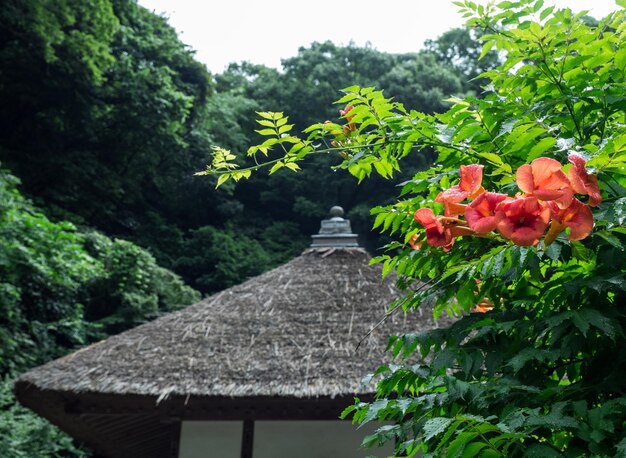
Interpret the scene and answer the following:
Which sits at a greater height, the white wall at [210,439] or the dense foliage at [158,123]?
the dense foliage at [158,123]

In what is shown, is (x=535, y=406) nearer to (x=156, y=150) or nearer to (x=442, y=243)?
(x=442, y=243)

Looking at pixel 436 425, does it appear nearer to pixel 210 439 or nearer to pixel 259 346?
pixel 259 346

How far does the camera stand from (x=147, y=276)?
1264 centimetres

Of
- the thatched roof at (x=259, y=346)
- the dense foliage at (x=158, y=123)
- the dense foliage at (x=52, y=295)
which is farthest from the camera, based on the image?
the dense foliage at (x=158, y=123)

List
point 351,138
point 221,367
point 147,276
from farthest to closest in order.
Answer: point 147,276 → point 221,367 → point 351,138

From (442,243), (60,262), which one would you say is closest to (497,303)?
(442,243)

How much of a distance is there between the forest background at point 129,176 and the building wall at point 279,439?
3360 mm

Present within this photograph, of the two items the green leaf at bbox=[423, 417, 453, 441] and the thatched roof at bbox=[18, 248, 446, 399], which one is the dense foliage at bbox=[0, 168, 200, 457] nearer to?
the thatched roof at bbox=[18, 248, 446, 399]

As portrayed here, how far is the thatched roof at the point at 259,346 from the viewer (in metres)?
5.16

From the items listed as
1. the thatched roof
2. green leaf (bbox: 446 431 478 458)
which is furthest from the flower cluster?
the thatched roof

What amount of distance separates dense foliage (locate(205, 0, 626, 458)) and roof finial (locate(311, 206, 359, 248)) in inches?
245

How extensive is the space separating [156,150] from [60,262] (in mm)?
8626

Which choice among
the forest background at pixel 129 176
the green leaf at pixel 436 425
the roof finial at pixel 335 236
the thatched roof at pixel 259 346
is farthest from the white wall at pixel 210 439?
the green leaf at pixel 436 425

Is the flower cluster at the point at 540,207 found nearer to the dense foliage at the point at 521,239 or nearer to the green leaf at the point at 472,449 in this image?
the dense foliage at the point at 521,239
